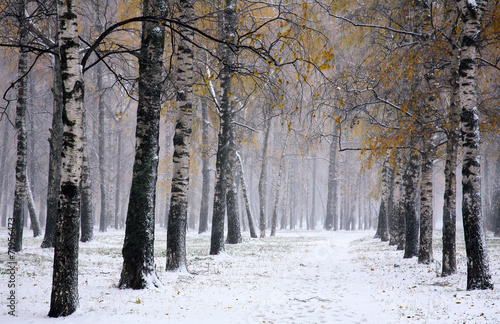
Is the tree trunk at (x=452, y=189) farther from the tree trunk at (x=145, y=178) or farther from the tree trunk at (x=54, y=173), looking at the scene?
the tree trunk at (x=54, y=173)

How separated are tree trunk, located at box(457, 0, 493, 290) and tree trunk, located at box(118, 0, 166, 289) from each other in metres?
6.45

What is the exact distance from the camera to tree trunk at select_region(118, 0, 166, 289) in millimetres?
7301

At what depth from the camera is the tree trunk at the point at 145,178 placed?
7.30 metres

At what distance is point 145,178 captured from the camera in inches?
293

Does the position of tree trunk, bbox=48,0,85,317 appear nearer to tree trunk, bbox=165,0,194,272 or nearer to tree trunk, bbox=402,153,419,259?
tree trunk, bbox=165,0,194,272

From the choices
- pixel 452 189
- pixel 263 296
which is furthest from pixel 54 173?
pixel 452 189

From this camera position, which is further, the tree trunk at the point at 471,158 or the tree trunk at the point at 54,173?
the tree trunk at the point at 54,173

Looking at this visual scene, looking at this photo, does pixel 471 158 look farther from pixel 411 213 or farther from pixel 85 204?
pixel 85 204

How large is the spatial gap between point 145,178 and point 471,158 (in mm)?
6833

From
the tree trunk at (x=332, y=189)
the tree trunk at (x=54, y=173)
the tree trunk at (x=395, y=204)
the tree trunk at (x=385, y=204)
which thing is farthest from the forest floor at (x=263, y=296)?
the tree trunk at (x=332, y=189)

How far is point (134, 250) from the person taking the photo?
7297mm

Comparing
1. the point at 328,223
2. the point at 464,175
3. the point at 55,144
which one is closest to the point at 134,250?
the point at 464,175

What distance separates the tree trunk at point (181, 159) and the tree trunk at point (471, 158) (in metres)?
6.47

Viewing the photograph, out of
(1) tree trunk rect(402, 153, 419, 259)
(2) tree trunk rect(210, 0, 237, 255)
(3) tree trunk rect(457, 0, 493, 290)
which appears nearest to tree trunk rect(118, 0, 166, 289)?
(2) tree trunk rect(210, 0, 237, 255)
